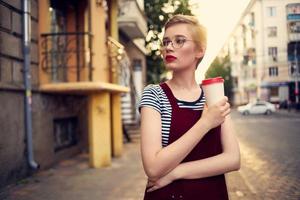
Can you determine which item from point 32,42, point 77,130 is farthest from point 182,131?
point 77,130

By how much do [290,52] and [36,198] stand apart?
456 centimetres

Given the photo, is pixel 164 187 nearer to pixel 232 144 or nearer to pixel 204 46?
pixel 232 144

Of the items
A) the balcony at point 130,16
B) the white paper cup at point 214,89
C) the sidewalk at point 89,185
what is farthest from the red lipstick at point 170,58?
the balcony at point 130,16

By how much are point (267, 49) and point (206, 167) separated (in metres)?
1.20

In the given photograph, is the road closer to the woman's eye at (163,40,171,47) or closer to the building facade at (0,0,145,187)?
the woman's eye at (163,40,171,47)

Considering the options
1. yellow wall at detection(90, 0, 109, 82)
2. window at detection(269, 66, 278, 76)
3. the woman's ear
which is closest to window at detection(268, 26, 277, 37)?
window at detection(269, 66, 278, 76)

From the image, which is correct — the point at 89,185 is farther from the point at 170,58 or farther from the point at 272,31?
the point at 170,58

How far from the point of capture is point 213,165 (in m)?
1.54

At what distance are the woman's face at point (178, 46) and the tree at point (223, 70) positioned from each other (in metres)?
0.47

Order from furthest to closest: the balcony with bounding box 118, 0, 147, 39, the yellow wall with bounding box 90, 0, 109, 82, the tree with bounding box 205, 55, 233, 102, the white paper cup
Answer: the balcony with bounding box 118, 0, 147, 39
the yellow wall with bounding box 90, 0, 109, 82
the tree with bounding box 205, 55, 233, 102
the white paper cup

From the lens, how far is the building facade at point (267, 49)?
83.9 inches

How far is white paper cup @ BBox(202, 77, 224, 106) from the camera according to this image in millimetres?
1395

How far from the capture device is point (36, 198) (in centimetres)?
543

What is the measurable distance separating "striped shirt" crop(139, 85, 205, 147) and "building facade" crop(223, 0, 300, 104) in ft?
2.69
